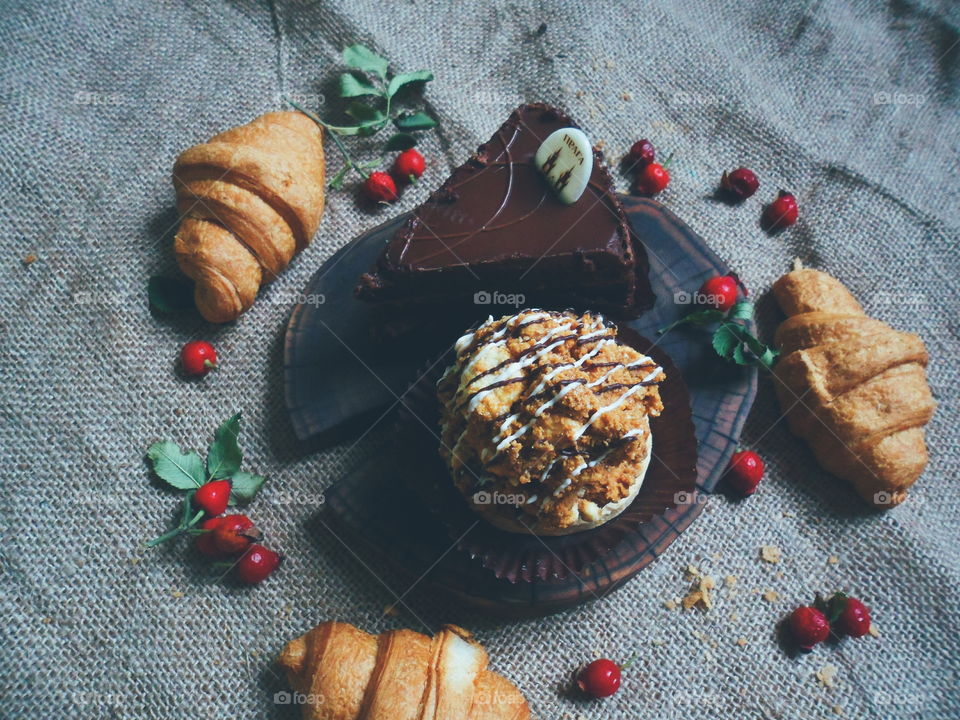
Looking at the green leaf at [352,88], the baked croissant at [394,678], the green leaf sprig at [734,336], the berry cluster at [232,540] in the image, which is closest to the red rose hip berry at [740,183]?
the green leaf sprig at [734,336]

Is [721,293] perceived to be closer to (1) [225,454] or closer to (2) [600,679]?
(2) [600,679]

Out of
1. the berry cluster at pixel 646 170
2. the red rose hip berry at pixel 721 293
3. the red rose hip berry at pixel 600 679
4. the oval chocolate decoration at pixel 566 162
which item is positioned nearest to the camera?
the red rose hip berry at pixel 600 679

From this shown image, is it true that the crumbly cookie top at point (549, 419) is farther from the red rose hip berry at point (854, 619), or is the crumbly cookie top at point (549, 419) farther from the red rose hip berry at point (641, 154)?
the red rose hip berry at point (641, 154)

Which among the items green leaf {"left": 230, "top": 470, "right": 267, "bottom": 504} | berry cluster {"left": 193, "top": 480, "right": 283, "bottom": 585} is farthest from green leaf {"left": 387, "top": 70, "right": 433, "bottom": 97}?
berry cluster {"left": 193, "top": 480, "right": 283, "bottom": 585}

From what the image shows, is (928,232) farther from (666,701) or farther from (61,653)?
(61,653)

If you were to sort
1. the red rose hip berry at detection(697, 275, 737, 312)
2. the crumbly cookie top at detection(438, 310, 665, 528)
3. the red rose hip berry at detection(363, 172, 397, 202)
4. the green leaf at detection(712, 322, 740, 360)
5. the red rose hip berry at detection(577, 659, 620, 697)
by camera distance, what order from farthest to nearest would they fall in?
the red rose hip berry at detection(363, 172, 397, 202)
the red rose hip berry at detection(697, 275, 737, 312)
the green leaf at detection(712, 322, 740, 360)
the red rose hip berry at detection(577, 659, 620, 697)
the crumbly cookie top at detection(438, 310, 665, 528)

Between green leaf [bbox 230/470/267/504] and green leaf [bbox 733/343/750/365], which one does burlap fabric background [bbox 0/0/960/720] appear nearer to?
green leaf [bbox 230/470/267/504]

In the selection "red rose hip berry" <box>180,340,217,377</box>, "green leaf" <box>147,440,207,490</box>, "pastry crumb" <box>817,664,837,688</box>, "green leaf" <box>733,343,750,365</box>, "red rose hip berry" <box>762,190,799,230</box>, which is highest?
"red rose hip berry" <box>762,190,799,230</box>
